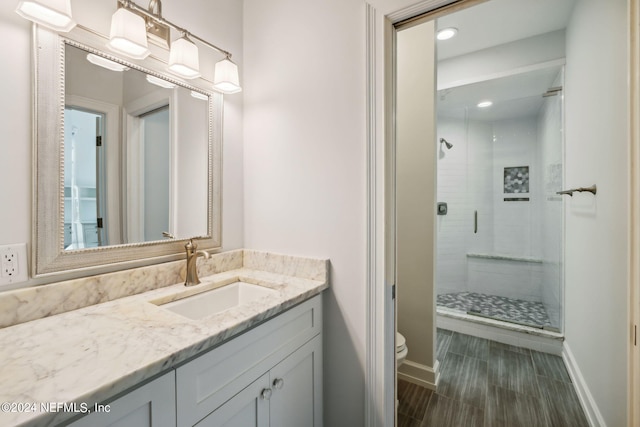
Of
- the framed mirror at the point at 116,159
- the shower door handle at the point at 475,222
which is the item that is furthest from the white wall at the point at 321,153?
the shower door handle at the point at 475,222

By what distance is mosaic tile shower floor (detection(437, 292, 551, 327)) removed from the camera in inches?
104

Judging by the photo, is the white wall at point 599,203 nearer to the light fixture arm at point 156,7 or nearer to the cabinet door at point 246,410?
the cabinet door at point 246,410

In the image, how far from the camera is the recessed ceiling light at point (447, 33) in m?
2.38

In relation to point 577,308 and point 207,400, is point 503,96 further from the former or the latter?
point 207,400

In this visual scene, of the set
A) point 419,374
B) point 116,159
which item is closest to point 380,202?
point 116,159

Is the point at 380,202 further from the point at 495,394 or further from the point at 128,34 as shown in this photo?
the point at 495,394

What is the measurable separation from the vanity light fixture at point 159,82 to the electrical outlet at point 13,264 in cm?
78

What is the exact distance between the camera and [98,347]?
0.71m

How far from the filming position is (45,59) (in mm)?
912

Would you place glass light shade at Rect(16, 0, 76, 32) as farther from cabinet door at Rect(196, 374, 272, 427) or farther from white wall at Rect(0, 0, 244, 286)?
cabinet door at Rect(196, 374, 272, 427)

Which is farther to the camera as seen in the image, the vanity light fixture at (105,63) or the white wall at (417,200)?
the white wall at (417,200)

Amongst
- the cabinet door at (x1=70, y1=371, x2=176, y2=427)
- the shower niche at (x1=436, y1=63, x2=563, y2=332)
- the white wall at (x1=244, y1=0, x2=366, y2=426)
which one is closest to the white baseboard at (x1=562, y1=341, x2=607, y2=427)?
the shower niche at (x1=436, y1=63, x2=563, y2=332)

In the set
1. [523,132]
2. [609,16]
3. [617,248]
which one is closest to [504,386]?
[617,248]

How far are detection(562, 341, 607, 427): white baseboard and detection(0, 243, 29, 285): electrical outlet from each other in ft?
8.45
